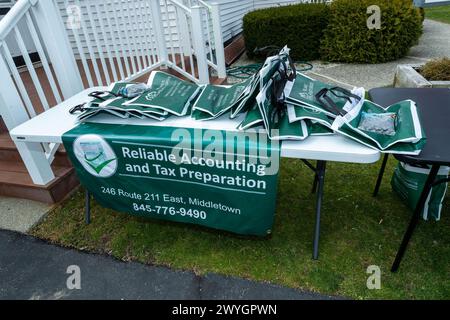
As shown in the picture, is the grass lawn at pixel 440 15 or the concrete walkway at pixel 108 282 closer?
the concrete walkway at pixel 108 282

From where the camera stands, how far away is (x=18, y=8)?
244cm

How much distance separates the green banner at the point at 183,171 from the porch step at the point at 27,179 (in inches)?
33.5

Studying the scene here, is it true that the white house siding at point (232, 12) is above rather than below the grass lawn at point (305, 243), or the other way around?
above

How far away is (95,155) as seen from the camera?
1957 mm

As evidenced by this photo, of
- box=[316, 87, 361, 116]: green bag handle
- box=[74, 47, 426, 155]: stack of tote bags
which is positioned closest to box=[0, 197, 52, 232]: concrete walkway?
box=[74, 47, 426, 155]: stack of tote bags

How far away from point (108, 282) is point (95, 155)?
84 cm

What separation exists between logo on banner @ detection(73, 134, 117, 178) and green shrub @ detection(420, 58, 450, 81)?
402cm

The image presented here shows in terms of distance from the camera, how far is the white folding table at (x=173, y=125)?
153cm

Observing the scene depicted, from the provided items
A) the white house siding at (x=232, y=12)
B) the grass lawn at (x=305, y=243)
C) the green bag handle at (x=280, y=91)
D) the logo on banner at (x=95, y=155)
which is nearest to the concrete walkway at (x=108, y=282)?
the grass lawn at (x=305, y=243)

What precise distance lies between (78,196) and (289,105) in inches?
85.2

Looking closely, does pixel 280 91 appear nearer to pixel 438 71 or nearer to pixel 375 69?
pixel 438 71

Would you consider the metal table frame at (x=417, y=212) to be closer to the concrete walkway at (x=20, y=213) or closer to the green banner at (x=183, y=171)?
the green banner at (x=183, y=171)

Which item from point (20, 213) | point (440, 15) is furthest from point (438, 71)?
point (440, 15)

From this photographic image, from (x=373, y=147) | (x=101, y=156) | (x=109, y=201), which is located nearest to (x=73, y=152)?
(x=101, y=156)
